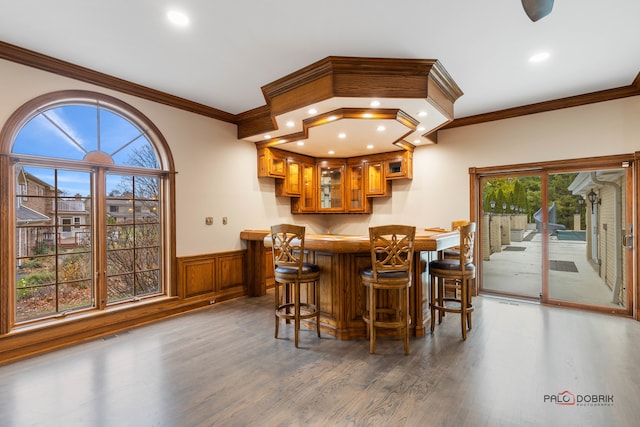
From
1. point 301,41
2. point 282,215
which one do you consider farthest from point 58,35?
point 282,215

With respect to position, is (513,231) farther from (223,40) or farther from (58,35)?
(58,35)

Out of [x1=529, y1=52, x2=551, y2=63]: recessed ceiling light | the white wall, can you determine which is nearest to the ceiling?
[x1=529, y1=52, x2=551, y2=63]: recessed ceiling light

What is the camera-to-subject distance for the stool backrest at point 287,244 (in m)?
2.86

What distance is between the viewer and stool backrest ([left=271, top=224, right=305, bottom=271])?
2863mm

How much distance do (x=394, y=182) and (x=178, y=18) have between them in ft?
13.7

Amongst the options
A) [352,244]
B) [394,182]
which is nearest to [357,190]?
[394,182]

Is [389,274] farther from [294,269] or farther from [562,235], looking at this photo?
[562,235]

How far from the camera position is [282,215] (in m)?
5.62

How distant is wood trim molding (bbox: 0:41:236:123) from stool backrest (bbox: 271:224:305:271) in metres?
2.36

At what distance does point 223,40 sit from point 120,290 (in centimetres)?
308

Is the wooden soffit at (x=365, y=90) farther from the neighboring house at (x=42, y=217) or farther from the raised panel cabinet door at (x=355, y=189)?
the neighboring house at (x=42, y=217)

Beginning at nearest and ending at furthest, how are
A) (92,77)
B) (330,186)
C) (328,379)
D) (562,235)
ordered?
1. (328,379)
2. (92,77)
3. (562,235)
4. (330,186)

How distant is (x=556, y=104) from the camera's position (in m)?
4.04

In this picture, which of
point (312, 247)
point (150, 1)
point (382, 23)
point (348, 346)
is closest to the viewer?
point (150, 1)
